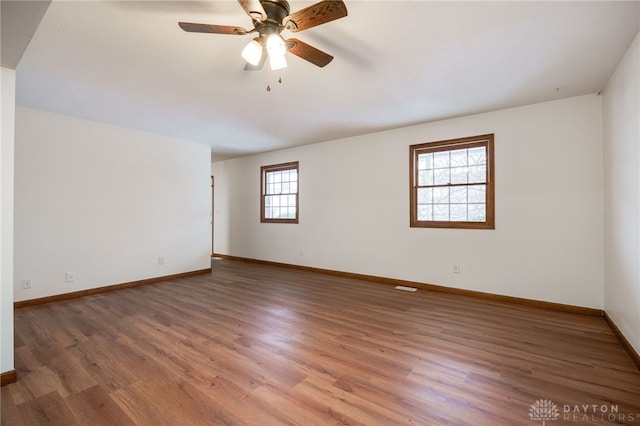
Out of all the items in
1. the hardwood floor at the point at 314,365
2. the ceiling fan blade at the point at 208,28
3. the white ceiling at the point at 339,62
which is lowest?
the hardwood floor at the point at 314,365

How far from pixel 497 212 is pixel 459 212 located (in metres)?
0.48

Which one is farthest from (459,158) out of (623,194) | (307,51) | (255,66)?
(255,66)

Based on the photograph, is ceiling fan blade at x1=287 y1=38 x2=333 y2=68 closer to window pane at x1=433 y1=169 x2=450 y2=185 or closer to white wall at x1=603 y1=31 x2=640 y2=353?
white wall at x1=603 y1=31 x2=640 y2=353

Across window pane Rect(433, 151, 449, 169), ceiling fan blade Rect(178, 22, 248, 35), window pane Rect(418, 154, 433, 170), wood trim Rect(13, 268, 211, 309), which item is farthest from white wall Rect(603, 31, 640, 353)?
wood trim Rect(13, 268, 211, 309)

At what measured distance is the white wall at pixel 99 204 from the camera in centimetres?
368

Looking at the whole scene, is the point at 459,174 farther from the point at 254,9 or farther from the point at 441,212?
the point at 254,9

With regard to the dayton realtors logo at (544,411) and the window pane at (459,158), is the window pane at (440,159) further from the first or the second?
the dayton realtors logo at (544,411)

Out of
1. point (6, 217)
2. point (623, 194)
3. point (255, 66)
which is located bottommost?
point (6, 217)

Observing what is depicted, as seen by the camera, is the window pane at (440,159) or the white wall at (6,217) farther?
the window pane at (440,159)

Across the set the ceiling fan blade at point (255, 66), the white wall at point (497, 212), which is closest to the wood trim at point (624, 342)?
the white wall at point (497, 212)

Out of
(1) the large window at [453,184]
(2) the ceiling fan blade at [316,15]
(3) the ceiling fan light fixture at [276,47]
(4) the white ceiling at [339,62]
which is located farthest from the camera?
(1) the large window at [453,184]

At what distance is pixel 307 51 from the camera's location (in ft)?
6.72

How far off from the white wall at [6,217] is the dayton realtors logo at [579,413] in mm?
3390

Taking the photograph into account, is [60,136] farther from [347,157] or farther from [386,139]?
[386,139]
